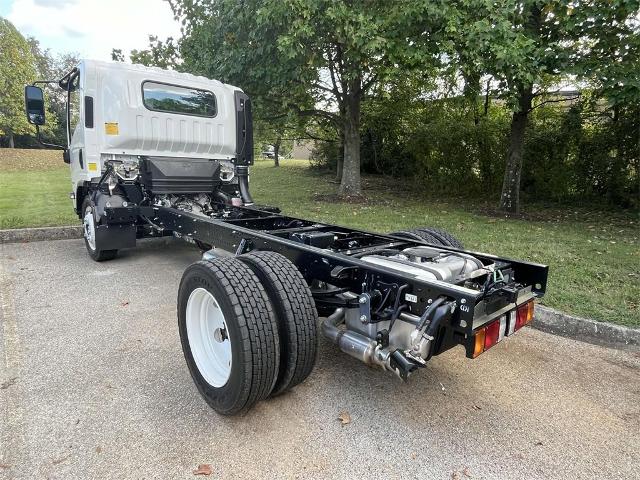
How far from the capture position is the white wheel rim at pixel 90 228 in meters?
5.72

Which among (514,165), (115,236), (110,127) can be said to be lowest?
(115,236)

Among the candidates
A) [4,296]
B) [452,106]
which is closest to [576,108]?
[452,106]

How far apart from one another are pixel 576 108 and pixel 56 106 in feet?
122

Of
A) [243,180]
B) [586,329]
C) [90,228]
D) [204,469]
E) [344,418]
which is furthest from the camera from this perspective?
[243,180]

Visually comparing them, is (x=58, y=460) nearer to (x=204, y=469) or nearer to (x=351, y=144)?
(x=204, y=469)

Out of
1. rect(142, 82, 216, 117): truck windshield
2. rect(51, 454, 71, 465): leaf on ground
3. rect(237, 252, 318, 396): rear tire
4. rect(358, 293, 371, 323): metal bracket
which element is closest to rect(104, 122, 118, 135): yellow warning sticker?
rect(142, 82, 216, 117): truck windshield

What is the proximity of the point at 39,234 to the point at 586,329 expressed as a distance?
7.69 m

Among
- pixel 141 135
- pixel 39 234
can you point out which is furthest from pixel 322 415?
pixel 39 234

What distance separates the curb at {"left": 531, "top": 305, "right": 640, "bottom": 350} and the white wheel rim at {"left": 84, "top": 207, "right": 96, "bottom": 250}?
5250 mm

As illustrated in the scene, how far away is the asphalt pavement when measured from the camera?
2.21 m

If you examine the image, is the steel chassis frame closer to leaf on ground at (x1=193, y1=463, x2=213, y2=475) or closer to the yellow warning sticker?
leaf on ground at (x1=193, y1=463, x2=213, y2=475)

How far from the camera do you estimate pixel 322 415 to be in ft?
8.61

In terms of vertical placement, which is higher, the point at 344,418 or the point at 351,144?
the point at 351,144

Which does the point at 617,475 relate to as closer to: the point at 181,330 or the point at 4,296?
the point at 181,330
